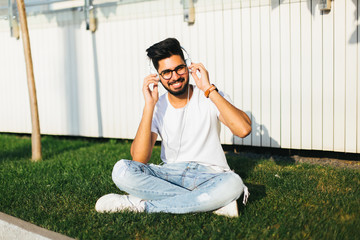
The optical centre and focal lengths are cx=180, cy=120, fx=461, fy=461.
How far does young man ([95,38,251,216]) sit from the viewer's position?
3.86 m

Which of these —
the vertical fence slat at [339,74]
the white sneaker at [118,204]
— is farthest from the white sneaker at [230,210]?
the vertical fence slat at [339,74]

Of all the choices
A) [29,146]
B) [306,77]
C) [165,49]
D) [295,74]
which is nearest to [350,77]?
[306,77]

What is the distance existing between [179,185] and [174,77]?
96 cm

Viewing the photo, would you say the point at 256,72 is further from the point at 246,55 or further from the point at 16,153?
the point at 16,153

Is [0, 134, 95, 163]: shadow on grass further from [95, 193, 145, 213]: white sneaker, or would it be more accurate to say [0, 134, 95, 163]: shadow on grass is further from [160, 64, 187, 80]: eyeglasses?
[160, 64, 187, 80]: eyeglasses

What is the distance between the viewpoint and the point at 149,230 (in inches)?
140

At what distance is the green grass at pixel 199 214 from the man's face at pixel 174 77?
1.10 metres

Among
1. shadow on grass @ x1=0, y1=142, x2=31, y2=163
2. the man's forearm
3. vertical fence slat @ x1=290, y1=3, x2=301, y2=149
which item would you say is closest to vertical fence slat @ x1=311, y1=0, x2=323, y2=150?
vertical fence slat @ x1=290, y1=3, x2=301, y2=149

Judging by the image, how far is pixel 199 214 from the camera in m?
3.86

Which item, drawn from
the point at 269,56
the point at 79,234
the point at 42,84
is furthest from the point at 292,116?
the point at 42,84

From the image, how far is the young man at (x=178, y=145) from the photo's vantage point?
3.86 m

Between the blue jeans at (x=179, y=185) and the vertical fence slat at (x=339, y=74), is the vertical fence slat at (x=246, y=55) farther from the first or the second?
the blue jeans at (x=179, y=185)

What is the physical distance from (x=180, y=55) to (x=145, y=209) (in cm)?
140

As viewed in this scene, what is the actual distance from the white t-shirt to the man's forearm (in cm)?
17
